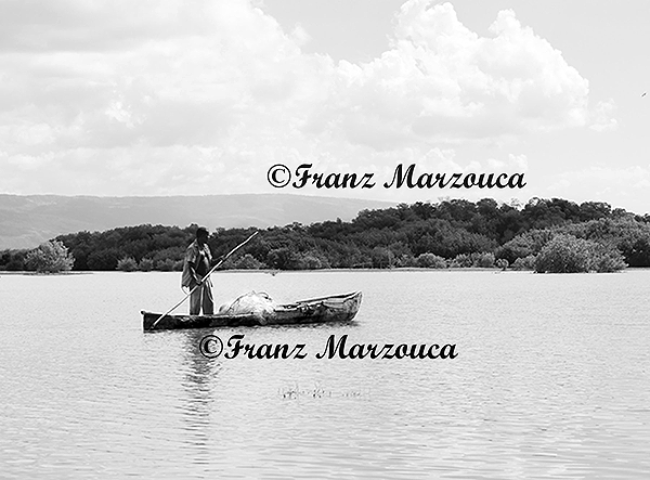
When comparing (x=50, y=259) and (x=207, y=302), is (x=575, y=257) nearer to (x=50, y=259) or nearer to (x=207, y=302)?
(x=50, y=259)

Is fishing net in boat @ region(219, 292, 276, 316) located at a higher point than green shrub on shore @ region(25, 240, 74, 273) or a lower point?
lower

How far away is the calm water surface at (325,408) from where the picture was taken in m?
12.4

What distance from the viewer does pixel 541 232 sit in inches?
4252

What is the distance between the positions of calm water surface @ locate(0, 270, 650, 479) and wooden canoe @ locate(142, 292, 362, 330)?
0.39 metres

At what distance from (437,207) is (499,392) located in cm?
10495

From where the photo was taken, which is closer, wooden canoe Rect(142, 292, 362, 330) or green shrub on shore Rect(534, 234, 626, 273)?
wooden canoe Rect(142, 292, 362, 330)

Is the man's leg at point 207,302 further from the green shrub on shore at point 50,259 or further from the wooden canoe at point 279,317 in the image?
the green shrub on shore at point 50,259

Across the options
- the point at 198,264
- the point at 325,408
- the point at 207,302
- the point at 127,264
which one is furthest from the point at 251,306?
the point at 127,264

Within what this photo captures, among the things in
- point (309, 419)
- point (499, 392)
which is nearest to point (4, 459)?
point (309, 419)

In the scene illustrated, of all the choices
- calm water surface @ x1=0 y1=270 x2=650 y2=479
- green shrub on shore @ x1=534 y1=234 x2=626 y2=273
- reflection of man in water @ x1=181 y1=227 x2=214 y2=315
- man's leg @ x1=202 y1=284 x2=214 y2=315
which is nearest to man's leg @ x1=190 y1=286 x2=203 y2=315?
reflection of man in water @ x1=181 y1=227 x2=214 y2=315

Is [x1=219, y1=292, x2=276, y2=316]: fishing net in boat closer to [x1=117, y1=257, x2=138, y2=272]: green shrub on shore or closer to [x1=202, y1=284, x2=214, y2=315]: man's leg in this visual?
[x1=202, y1=284, x2=214, y2=315]: man's leg

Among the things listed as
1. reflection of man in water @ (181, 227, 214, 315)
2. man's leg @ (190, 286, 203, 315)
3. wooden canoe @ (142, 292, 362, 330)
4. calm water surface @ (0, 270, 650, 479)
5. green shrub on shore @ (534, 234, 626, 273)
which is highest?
green shrub on shore @ (534, 234, 626, 273)

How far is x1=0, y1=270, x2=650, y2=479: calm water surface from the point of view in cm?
1243

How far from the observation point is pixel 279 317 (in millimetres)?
32969
